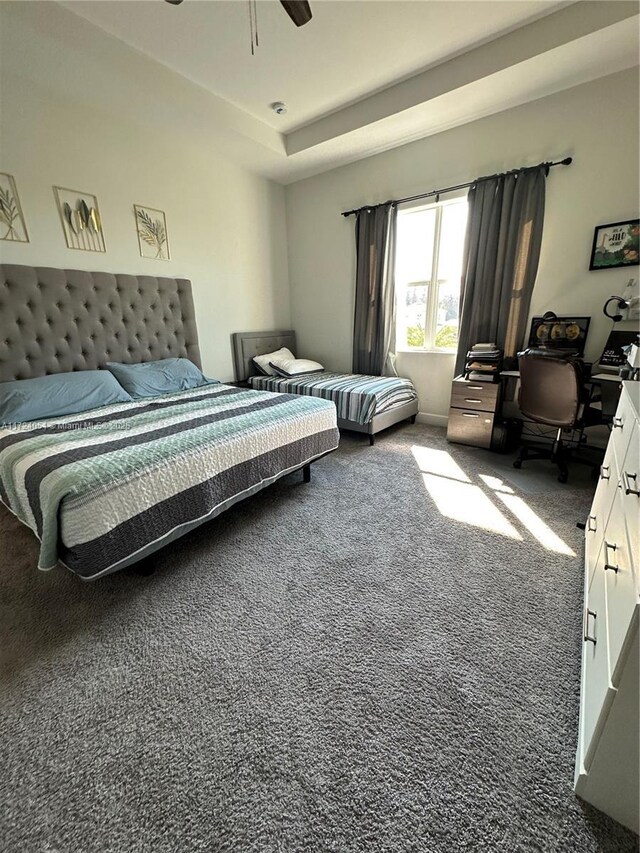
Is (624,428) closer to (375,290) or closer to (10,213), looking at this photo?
(375,290)

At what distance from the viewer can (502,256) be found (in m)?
3.03

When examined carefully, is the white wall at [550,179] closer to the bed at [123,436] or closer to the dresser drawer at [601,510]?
the dresser drawer at [601,510]

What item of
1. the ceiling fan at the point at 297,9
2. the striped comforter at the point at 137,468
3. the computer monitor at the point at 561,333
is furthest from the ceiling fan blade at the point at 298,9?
the computer monitor at the point at 561,333

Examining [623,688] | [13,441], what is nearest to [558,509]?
[623,688]

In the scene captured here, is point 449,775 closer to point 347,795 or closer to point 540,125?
point 347,795

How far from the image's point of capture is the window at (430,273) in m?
3.41

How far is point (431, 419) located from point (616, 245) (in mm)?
2080

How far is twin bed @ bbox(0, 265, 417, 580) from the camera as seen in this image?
4.56ft

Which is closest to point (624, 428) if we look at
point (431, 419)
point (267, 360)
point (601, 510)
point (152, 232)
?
point (601, 510)

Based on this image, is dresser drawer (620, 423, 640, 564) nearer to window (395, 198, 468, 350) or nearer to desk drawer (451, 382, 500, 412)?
desk drawer (451, 382, 500, 412)

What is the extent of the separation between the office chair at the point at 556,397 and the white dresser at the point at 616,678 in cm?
145

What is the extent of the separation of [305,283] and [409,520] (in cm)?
347

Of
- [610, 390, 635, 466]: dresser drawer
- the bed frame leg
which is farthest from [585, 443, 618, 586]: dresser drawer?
the bed frame leg

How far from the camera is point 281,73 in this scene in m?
2.49
